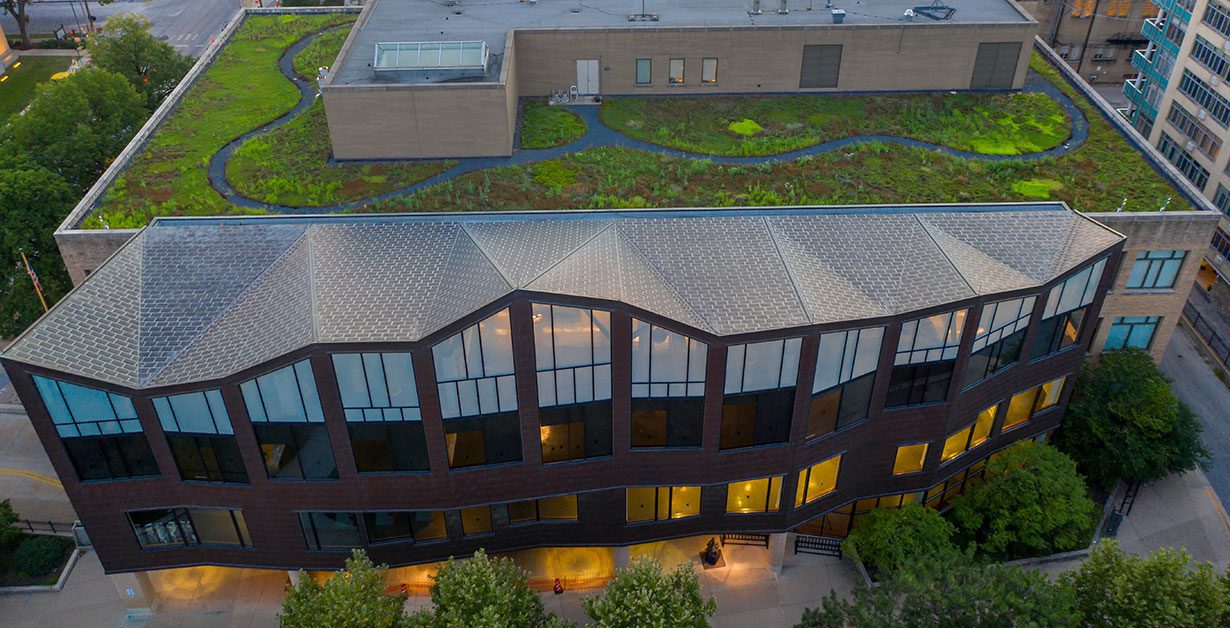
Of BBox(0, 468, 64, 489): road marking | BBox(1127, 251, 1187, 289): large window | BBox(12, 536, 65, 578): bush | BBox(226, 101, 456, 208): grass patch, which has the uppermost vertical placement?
BBox(226, 101, 456, 208): grass patch

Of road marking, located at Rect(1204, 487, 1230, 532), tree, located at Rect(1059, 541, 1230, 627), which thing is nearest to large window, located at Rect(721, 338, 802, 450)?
tree, located at Rect(1059, 541, 1230, 627)

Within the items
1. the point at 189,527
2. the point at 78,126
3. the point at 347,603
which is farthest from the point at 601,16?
the point at 347,603

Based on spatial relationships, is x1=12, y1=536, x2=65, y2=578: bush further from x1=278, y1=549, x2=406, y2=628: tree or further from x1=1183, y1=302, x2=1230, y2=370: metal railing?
x1=1183, y1=302, x2=1230, y2=370: metal railing

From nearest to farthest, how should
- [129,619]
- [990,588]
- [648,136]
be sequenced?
[990,588] < [129,619] < [648,136]

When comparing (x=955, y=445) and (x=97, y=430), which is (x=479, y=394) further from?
(x=955, y=445)

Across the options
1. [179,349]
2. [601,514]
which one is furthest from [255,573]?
[601,514]

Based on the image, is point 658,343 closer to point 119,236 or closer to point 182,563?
point 182,563

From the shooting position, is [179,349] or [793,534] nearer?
[179,349]
